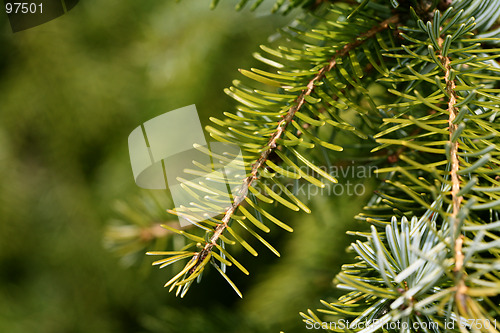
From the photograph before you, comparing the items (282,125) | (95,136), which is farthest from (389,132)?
(95,136)

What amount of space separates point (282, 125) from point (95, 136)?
662 mm

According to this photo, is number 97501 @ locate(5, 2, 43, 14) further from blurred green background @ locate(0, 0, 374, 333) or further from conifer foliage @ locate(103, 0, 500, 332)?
conifer foliage @ locate(103, 0, 500, 332)

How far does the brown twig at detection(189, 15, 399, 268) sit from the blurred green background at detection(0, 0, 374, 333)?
40 cm

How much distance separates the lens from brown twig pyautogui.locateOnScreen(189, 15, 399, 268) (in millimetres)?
231

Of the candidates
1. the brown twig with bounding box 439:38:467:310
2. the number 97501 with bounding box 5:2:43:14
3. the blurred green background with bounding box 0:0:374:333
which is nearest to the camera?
the brown twig with bounding box 439:38:467:310

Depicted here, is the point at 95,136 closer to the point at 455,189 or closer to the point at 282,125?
the point at 282,125

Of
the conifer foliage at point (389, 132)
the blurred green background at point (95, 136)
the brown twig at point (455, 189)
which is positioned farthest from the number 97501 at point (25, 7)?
the brown twig at point (455, 189)

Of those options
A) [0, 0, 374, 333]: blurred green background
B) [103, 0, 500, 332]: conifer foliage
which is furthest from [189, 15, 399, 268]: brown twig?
[0, 0, 374, 333]: blurred green background

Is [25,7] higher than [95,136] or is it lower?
higher

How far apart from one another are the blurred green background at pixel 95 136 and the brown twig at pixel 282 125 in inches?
15.7

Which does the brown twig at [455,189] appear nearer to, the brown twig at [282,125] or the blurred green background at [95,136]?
the brown twig at [282,125]

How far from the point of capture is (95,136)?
0.82 metres

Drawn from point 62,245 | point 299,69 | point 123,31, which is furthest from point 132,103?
point 299,69

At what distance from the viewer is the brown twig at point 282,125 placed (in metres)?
0.23
